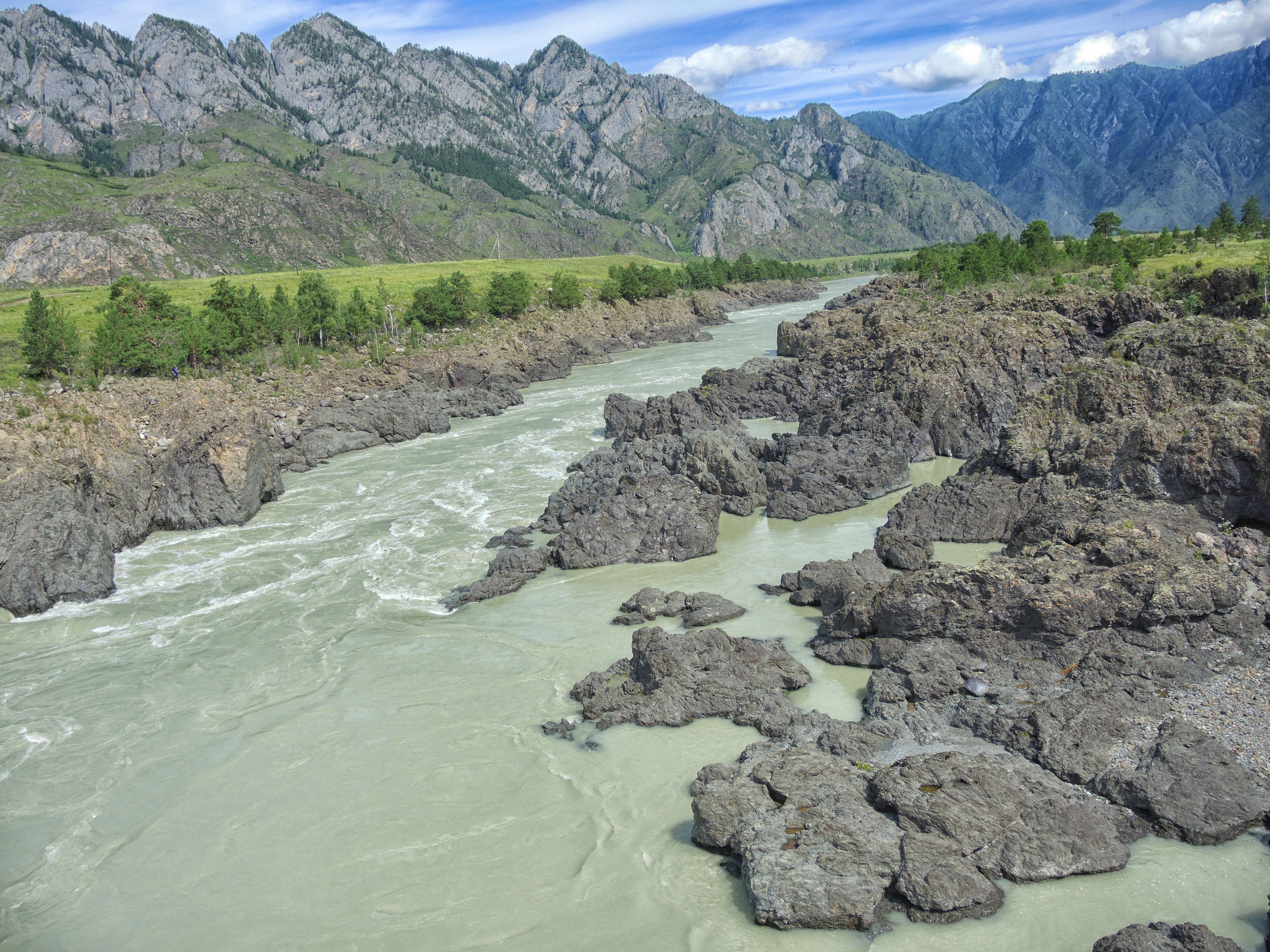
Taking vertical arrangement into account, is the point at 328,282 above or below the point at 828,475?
above

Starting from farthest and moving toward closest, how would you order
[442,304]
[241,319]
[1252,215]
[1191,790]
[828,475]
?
[442,304], [1252,215], [241,319], [828,475], [1191,790]

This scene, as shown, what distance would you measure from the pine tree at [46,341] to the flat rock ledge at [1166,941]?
67110 millimetres

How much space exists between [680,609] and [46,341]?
56.1m

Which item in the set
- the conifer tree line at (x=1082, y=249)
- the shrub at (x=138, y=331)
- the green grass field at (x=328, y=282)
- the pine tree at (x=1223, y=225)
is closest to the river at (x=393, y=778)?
the shrub at (x=138, y=331)

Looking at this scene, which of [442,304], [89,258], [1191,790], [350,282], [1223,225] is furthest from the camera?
[89,258]

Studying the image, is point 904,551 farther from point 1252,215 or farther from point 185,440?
point 1252,215

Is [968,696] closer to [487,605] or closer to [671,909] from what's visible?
[671,909]

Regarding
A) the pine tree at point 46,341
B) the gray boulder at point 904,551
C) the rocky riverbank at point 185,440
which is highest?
the pine tree at point 46,341

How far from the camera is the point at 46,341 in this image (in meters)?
55.5

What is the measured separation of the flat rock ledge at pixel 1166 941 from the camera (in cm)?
896

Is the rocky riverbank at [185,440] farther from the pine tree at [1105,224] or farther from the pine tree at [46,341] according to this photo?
the pine tree at [1105,224]

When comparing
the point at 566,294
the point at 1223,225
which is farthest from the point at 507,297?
the point at 1223,225

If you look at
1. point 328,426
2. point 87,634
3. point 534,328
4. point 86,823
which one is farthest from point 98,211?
point 86,823

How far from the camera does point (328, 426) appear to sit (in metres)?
51.5
